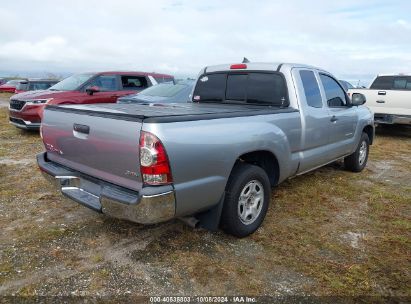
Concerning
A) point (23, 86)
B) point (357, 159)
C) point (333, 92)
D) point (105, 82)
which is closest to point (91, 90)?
point (105, 82)

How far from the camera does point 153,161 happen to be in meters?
2.65

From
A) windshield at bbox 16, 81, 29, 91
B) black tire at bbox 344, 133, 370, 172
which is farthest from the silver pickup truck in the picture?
windshield at bbox 16, 81, 29, 91

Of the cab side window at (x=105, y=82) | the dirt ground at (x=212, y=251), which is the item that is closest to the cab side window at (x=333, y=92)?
the dirt ground at (x=212, y=251)

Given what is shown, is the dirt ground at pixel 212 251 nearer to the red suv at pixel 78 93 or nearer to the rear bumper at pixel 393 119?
the red suv at pixel 78 93

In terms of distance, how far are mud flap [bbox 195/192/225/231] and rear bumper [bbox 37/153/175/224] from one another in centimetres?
53

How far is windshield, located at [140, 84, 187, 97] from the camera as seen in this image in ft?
27.5

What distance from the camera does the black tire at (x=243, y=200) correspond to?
3350 millimetres

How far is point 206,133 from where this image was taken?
297 cm

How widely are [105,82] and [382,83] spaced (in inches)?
318

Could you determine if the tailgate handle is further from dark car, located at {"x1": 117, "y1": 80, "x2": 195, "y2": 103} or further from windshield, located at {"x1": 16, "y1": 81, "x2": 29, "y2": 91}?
windshield, located at {"x1": 16, "y1": 81, "x2": 29, "y2": 91}

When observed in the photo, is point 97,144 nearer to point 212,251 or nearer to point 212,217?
point 212,217

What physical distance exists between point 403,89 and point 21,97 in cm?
1036

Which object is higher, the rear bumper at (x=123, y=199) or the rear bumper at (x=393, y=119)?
the rear bumper at (x=393, y=119)

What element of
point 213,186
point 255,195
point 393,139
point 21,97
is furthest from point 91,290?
point 393,139
